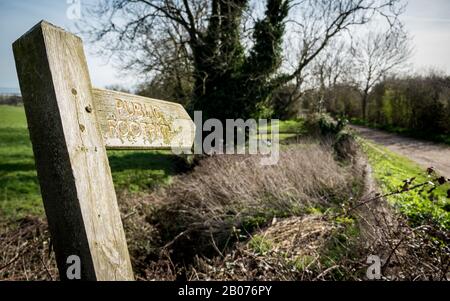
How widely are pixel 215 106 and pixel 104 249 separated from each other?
1126 centimetres

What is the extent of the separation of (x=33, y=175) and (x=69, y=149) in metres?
9.27

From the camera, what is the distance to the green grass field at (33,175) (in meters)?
5.79

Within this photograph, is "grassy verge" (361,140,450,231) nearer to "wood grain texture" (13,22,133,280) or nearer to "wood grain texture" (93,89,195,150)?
"wood grain texture" (93,89,195,150)

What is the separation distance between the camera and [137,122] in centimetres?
118

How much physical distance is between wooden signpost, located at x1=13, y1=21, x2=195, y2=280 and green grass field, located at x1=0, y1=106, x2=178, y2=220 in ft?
18.3

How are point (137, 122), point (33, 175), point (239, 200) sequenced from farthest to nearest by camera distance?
1. point (33, 175)
2. point (239, 200)
3. point (137, 122)

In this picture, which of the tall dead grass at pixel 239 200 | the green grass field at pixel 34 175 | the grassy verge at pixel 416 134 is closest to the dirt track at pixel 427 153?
the grassy verge at pixel 416 134

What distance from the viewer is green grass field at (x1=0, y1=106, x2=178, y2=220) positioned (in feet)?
19.0

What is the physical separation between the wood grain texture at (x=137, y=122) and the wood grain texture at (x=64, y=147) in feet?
0.29

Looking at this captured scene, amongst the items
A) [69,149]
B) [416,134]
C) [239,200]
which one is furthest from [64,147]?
[416,134]

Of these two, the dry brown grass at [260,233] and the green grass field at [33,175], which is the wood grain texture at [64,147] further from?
the green grass field at [33,175]

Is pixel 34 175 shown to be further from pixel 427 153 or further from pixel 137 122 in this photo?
pixel 427 153

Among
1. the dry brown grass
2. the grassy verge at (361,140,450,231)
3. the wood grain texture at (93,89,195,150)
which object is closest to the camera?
the wood grain texture at (93,89,195,150)

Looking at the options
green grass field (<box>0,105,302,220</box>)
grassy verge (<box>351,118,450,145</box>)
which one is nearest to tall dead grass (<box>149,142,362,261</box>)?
green grass field (<box>0,105,302,220</box>)
